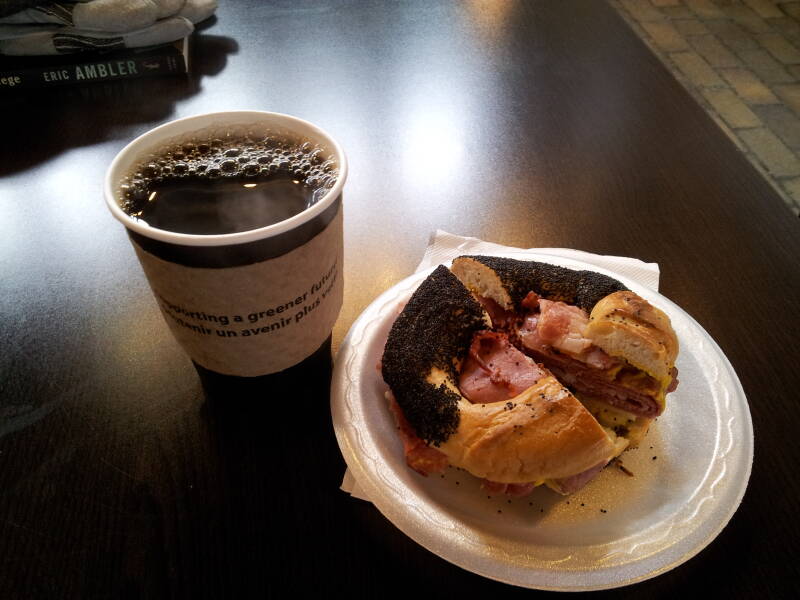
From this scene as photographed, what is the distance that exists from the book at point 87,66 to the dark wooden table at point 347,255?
4 cm

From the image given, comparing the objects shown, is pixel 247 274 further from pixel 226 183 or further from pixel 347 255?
pixel 347 255

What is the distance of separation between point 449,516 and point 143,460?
1.55 ft

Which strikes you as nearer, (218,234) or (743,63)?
(218,234)

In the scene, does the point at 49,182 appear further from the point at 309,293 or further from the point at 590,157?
the point at 590,157

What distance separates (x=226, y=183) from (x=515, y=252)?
0.62 metres

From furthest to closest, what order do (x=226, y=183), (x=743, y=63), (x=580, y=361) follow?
(x=743, y=63) → (x=580, y=361) → (x=226, y=183)

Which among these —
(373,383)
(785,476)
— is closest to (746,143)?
(785,476)

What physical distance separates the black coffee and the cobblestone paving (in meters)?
2.79

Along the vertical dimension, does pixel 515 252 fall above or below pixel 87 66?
below

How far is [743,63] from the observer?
3740 millimetres

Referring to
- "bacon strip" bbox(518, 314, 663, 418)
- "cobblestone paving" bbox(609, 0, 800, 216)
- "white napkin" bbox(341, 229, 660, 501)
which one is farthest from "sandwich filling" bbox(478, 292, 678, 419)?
"cobblestone paving" bbox(609, 0, 800, 216)

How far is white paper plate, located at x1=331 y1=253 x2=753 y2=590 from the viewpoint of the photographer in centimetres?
75

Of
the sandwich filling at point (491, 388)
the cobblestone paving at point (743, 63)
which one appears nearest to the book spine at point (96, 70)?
the sandwich filling at point (491, 388)

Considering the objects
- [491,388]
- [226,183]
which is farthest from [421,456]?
[226,183]
